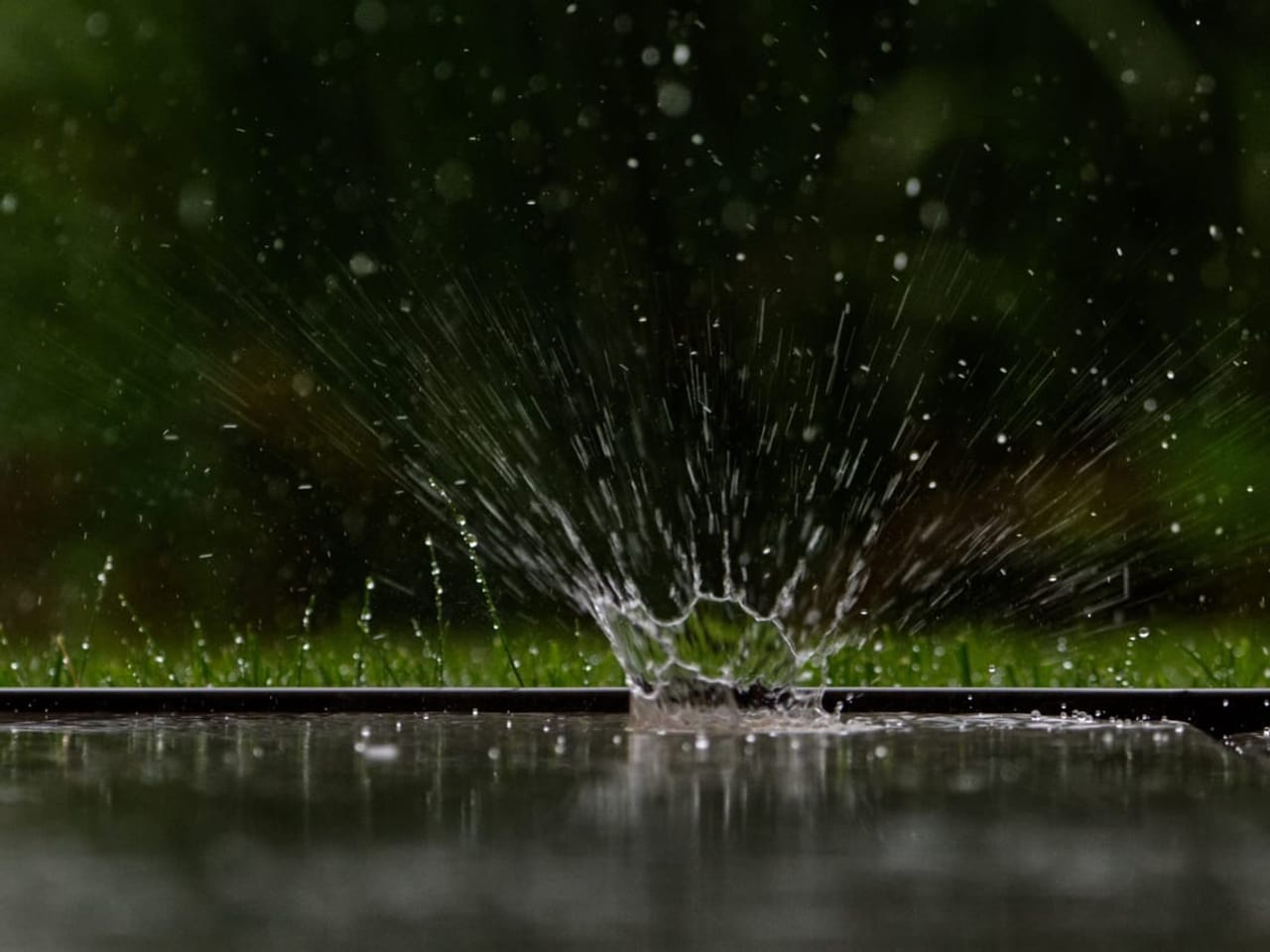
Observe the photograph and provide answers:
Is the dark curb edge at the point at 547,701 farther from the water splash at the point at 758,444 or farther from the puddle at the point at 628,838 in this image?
the water splash at the point at 758,444

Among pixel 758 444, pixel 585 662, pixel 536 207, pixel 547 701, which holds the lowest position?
pixel 547 701

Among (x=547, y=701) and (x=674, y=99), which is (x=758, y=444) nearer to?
(x=674, y=99)

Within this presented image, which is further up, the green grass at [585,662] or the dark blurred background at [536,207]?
the dark blurred background at [536,207]

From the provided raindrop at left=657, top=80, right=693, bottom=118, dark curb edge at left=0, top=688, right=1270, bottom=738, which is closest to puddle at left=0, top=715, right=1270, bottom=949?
dark curb edge at left=0, top=688, right=1270, bottom=738

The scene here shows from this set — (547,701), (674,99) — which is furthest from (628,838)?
(674,99)

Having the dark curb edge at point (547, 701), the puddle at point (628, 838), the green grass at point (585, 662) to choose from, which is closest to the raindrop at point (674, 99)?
the green grass at point (585, 662)

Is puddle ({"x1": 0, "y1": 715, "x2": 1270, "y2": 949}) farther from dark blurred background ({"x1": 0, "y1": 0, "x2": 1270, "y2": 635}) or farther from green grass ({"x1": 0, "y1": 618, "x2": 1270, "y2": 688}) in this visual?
dark blurred background ({"x1": 0, "y1": 0, "x2": 1270, "y2": 635})
